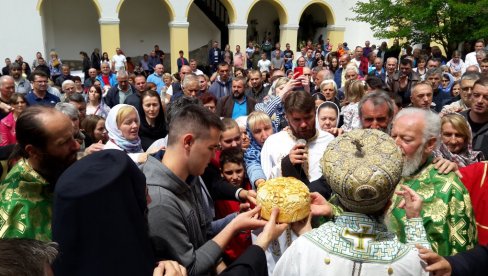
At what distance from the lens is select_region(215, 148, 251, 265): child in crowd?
3295 mm

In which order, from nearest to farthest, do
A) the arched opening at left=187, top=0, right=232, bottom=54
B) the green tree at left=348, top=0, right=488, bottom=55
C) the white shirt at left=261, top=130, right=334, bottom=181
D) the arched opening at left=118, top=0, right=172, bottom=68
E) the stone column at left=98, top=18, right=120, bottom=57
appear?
the white shirt at left=261, top=130, right=334, bottom=181
the green tree at left=348, top=0, right=488, bottom=55
the stone column at left=98, top=18, right=120, bottom=57
the arched opening at left=118, top=0, right=172, bottom=68
the arched opening at left=187, top=0, right=232, bottom=54

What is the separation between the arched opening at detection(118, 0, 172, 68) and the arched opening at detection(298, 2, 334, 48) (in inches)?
339

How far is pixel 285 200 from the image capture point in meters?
2.10

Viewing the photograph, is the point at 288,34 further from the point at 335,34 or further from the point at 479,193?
the point at 479,193

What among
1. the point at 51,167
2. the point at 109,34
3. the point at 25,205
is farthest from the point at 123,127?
the point at 109,34

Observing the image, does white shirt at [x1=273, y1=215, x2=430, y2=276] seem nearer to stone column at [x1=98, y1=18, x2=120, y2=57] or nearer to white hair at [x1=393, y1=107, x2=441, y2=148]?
white hair at [x1=393, y1=107, x2=441, y2=148]

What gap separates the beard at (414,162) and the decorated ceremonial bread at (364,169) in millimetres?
1121

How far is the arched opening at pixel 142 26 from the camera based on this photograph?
23.1 meters

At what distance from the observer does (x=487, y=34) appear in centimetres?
1459

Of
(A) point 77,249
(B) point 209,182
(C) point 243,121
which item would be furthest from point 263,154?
(A) point 77,249

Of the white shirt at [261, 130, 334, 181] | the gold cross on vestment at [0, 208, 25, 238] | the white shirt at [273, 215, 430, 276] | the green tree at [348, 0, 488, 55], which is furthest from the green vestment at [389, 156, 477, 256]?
the green tree at [348, 0, 488, 55]

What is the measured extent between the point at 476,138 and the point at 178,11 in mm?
18973

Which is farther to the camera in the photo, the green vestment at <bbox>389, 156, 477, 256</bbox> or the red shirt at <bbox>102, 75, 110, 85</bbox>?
the red shirt at <bbox>102, 75, 110, 85</bbox>

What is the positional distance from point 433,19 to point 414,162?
15.3 metres
